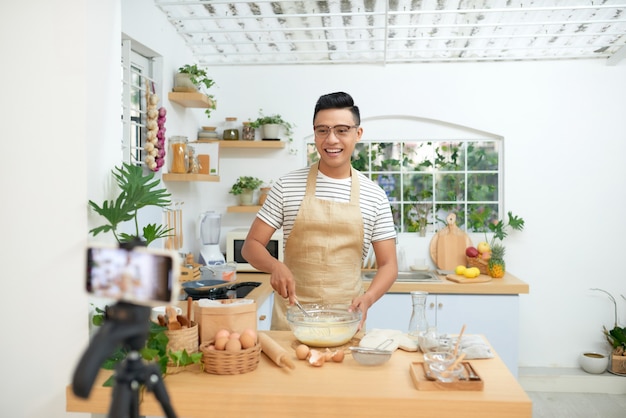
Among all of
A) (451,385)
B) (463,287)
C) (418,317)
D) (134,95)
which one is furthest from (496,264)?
(451,385)

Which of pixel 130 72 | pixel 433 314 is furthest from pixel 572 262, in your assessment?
pixel 130 72

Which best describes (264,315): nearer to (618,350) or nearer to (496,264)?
(496,264)

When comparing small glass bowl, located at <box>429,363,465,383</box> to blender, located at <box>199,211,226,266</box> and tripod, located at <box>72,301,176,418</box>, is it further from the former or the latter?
blender, located at <box>199,211,226,266</box>

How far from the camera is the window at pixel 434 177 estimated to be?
5.06m

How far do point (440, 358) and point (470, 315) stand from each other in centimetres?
259

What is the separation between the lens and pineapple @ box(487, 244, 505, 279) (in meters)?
4.55

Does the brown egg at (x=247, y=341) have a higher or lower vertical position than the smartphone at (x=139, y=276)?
lower

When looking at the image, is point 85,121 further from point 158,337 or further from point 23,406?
point 23,406

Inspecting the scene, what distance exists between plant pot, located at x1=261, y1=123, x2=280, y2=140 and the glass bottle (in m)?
2.91

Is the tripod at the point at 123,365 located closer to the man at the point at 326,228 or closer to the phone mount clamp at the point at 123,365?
the phone mount clamp at the point at 123,365

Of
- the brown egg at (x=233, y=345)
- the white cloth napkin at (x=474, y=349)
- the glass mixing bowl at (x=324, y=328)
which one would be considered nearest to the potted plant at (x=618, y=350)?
the white cloth napkin at (x=474, y=349)

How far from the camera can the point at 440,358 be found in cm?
182

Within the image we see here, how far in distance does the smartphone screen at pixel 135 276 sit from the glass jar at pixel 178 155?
11.0 ft

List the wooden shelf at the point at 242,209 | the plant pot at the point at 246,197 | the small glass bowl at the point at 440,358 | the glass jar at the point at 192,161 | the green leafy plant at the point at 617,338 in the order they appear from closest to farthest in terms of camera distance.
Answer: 1. the small glass bowl at the point at 440,358
2. the glass jar at the point at 192,161
3. the green leafy plant at the point at 617,338
4. the wooden shelf at the point at 242,209
5. the plant pot at the point at 246,197
